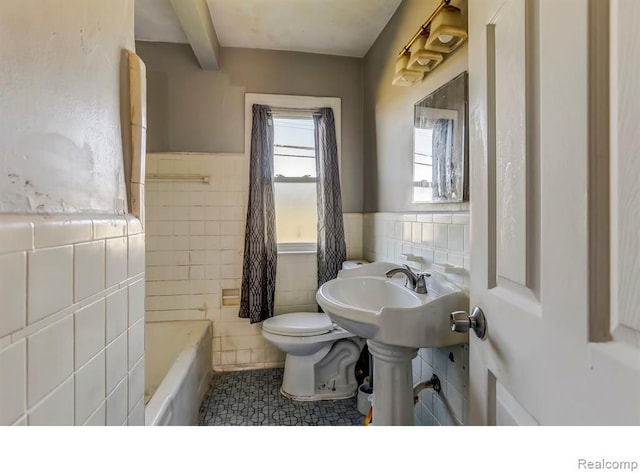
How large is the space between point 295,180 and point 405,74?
1.16 m

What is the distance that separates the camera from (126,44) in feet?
2.31

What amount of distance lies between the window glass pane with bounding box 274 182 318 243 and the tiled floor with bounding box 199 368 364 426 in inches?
41.1

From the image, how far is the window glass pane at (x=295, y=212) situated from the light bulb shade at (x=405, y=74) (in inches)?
42.4

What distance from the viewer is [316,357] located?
78.4 inches

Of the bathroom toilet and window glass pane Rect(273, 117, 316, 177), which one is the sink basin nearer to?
the bathroom toilet

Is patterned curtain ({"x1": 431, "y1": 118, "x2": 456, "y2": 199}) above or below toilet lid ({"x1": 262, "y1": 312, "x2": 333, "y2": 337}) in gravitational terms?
above

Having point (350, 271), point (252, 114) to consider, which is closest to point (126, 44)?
point (350, 271)

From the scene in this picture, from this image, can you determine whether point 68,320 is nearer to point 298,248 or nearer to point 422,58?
point 422,58

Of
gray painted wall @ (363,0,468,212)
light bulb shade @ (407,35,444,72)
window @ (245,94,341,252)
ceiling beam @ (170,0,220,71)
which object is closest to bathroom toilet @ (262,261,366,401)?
window @ (245,94,341,252)

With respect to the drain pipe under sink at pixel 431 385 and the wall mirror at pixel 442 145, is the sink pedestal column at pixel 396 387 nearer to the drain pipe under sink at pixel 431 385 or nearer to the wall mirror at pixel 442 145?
the drain pipe under sink at pixel 431 385

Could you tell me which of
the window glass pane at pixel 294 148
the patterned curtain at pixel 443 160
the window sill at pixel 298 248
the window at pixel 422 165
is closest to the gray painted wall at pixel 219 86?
the window glass pane at pixel 294 148

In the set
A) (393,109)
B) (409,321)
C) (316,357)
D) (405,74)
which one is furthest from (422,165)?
(316,357)

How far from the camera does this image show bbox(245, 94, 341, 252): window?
2.38 m
